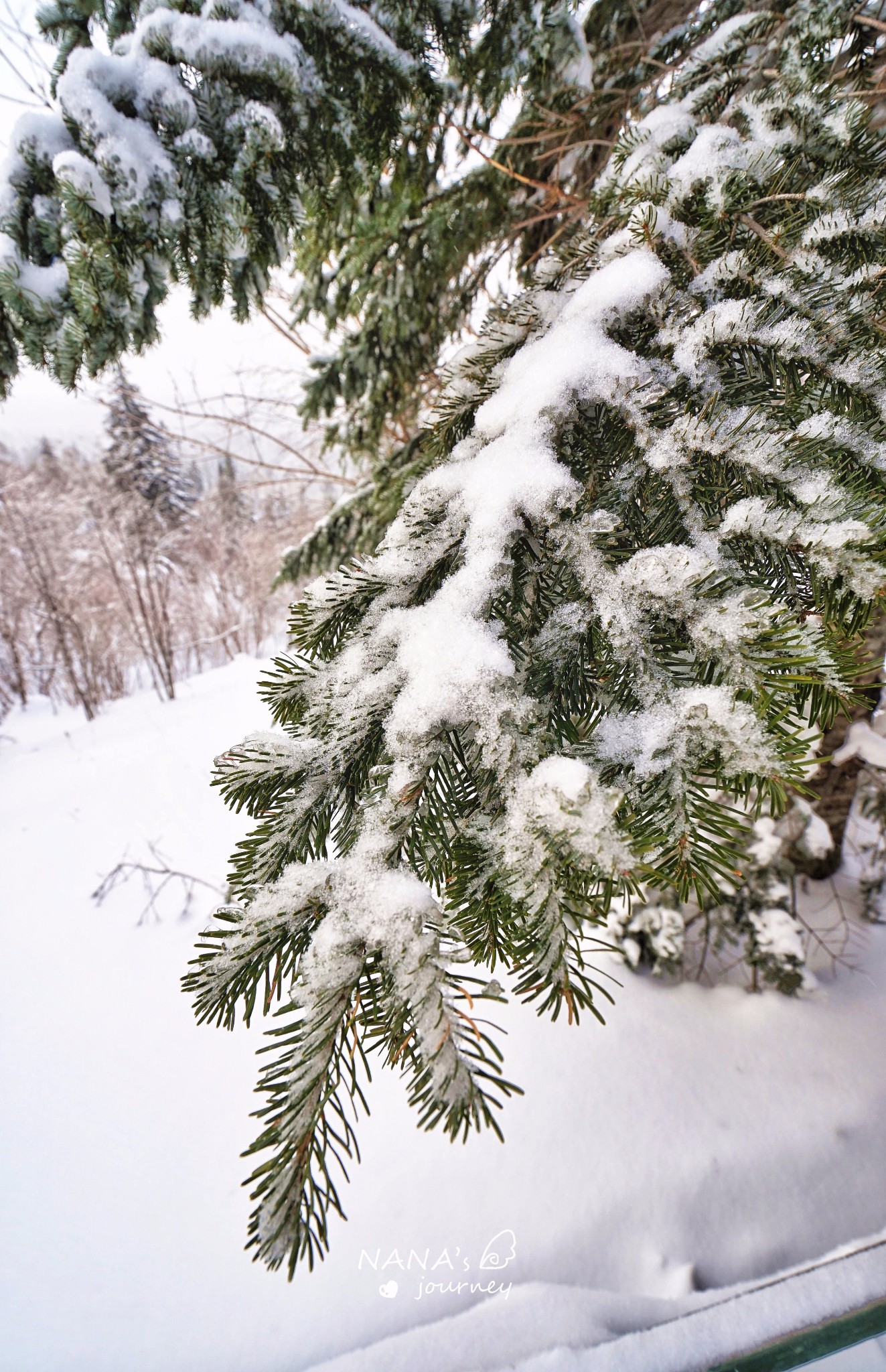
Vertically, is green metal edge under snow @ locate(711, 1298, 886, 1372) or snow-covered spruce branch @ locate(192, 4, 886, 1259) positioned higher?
snow-covered spruce branch @ locate(192, 4, 886, 1259)

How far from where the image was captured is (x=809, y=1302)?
4.29 ft

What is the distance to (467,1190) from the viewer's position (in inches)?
76.7

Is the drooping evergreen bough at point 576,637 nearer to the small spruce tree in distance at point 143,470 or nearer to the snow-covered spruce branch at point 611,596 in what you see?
the snow-covered spruce branch at point 611,596

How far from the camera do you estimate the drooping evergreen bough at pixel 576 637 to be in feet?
1.57

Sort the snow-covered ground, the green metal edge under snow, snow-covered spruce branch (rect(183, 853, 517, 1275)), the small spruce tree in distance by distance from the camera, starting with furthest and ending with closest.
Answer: the small spruce tree in distance
the snow-covered ground
the green metal edge under snow
snow-covered spruce branch (rect(183, 853, 517, 1275))

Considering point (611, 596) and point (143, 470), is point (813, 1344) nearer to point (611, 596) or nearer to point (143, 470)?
point (611, 596)

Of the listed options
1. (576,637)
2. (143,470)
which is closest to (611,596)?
(576,637)

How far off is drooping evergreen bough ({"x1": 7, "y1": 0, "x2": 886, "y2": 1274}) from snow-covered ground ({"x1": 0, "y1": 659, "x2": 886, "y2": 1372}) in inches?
65.4

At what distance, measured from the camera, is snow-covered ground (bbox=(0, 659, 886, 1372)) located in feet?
5.54

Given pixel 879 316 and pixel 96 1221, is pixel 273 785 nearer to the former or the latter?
pixel 879 316

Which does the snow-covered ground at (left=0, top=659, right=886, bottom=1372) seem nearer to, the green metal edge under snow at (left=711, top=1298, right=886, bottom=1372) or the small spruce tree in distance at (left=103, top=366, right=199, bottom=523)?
the green metal edge under snow at (left=711, top=1298, right=886, bottom=1372)

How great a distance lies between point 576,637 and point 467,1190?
2.24 meters

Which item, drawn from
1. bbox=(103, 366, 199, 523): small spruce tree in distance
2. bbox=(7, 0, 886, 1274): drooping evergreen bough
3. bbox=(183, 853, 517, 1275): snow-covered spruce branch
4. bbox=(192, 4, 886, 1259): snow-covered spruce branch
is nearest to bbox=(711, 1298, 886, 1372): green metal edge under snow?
bbox=(7, 0, 886, 1274): drooping evergreen bough

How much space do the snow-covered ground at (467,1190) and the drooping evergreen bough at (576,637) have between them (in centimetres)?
166
